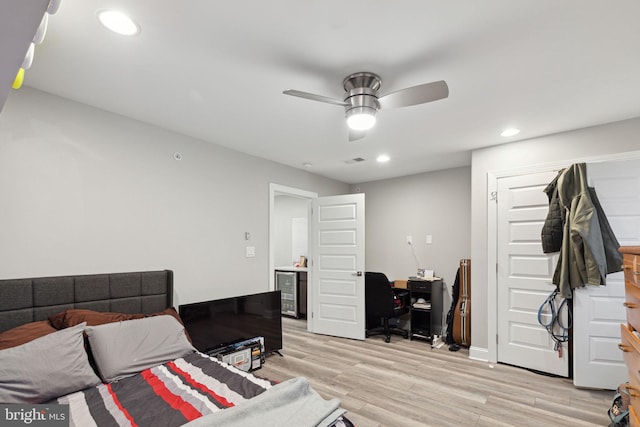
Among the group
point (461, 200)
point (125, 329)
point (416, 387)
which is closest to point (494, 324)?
point (416, 387)

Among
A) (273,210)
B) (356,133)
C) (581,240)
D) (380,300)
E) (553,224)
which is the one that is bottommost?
(380,300)

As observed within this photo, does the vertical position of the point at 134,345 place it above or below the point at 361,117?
below

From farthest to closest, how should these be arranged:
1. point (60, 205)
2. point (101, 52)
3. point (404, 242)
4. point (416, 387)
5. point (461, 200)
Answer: point (404, 242), point (461, 200), point (416, 387), point (60, 205), point (101, 52)

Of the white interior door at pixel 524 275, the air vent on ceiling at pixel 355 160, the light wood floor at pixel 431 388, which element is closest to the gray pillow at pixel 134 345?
the light wood floor at pixel 431 388

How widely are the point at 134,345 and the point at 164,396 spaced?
0.56 meters

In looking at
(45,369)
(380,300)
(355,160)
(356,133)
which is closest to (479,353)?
(380,300)

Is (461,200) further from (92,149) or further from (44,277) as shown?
(44,277)

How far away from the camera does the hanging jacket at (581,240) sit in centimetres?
283

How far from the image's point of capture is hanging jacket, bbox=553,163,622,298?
2826mm

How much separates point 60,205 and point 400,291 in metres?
4.15

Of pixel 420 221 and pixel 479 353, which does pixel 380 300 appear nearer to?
pixel 479 353

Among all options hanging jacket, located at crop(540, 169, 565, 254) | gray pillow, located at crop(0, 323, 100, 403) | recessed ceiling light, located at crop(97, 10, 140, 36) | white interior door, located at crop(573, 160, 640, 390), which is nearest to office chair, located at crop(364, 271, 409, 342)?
hanging jacket, located at crop(540, 169, 565, 254)

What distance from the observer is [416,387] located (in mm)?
2982

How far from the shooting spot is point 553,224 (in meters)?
3.13
